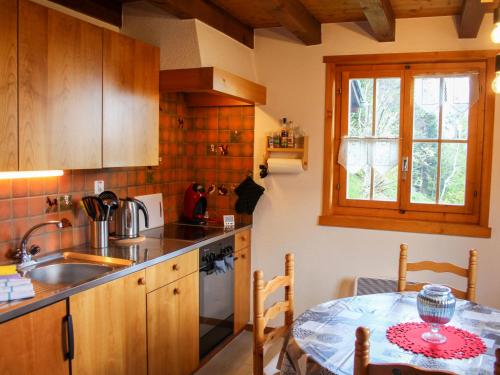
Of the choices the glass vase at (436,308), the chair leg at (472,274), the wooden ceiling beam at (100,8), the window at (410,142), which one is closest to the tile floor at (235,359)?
the window at (410,142)

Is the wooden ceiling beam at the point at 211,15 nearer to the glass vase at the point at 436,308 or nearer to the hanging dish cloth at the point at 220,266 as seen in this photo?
the hanging dish cloth at the point at 220,266

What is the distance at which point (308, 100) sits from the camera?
3527mm

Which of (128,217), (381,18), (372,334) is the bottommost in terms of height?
(372,334)

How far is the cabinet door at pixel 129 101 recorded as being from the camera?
99.8 inches

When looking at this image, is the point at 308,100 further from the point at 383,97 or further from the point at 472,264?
the point at 472,264

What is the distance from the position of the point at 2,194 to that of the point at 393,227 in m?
2.48

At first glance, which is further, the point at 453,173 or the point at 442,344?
the point at 453,173

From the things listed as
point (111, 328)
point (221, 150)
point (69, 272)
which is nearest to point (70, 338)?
point (111, 328)

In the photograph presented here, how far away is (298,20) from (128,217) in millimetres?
1646

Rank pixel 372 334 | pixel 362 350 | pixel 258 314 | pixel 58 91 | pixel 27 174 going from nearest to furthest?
pixel 362 350
pixel 372 334
pixel 258 314
pixel 58 91
pixel 27 174

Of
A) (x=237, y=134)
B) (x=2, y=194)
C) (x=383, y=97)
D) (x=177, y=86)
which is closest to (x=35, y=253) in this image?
(x=2, y=194)

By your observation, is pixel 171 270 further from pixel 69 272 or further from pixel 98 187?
pixel 98 187

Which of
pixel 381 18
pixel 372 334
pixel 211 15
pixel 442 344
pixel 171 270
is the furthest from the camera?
pixel 211 15

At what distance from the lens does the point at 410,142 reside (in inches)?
132
